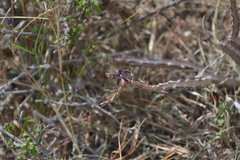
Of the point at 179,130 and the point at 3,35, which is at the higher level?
the point at 3,35

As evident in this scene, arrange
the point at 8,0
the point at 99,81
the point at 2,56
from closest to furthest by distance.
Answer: the point at 8,0, the point at 2,56, the point at 99,81

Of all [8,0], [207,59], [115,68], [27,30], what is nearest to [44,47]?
[27,30]

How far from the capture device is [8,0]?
1.57 m

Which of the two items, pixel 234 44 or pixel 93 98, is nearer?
pixel 234 44

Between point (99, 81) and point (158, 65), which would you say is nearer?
point (158, 65)

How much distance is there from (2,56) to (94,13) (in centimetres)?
57

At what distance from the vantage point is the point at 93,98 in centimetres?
175

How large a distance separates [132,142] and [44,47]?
29.0 inches

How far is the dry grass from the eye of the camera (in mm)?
1521

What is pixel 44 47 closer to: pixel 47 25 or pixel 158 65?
pixel 47 25

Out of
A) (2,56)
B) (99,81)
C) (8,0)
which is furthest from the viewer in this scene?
(99,81)

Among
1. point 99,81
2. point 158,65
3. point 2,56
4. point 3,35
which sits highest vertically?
point 3,35

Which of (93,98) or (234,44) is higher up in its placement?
(234,44)

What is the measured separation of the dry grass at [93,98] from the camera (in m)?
1.52
